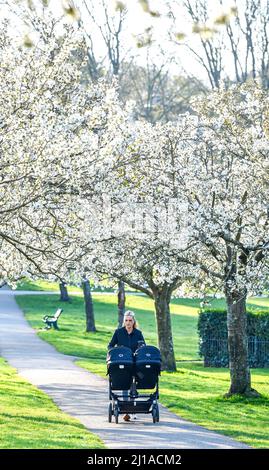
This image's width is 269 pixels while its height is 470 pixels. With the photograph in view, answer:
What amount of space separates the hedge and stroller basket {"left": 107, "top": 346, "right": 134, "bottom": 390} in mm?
17489

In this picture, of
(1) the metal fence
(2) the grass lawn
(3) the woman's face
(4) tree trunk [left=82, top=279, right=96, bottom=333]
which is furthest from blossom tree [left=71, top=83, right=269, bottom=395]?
(4) tree trunk [left=82, top=279, right=96, bottom=333]

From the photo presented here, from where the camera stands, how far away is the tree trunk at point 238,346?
22445 millimetres

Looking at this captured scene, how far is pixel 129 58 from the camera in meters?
44.3

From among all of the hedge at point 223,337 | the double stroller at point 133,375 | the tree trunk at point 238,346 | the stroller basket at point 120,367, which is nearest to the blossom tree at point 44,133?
the stroller basket at point 120,367

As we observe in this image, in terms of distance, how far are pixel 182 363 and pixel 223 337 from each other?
2.30 metres

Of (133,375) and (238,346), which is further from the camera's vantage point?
(238,346)

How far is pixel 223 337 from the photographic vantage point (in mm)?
34688

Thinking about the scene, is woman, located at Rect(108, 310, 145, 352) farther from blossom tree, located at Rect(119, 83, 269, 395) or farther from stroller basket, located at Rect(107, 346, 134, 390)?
blossom tree, located at Rect(119, 83, 269, 395)

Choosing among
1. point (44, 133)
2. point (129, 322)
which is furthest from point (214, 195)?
point (44, 133)

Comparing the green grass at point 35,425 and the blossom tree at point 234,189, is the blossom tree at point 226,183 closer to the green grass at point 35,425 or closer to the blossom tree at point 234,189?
the blossom tree at point 234,189

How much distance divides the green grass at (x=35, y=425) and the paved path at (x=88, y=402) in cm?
29

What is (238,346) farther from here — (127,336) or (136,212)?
(127,336)

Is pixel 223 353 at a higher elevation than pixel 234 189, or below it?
below

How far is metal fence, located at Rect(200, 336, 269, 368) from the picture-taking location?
1374 inches
